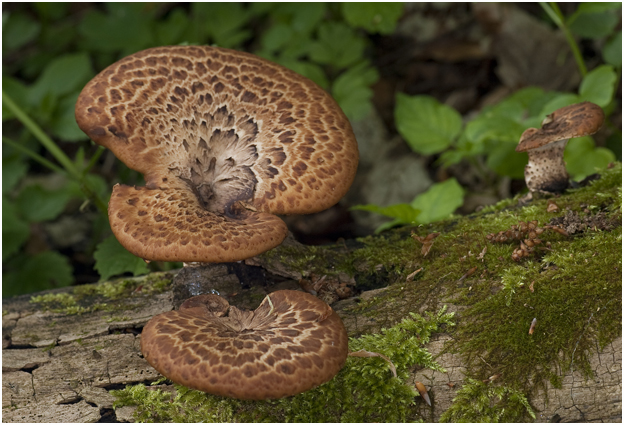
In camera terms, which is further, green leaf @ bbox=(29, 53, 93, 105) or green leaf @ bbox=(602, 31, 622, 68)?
green leaf @ bbox=(602, 31, 622, 68)

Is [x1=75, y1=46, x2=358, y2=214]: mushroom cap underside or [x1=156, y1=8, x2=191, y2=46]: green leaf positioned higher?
[x1=156, y1=8, x2=191, y2=46]: green leaf

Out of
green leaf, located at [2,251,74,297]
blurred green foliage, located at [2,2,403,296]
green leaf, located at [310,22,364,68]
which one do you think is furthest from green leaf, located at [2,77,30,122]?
green leaf, located at [310,22,364,68]

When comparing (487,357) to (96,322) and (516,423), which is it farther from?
(96,322)

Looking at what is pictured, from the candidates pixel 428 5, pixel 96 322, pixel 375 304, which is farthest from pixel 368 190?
pixel 96 322

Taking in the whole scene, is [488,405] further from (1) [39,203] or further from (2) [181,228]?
(1) [39,203]

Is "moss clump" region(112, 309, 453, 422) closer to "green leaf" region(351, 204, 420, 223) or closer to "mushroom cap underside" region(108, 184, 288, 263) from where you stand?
"mushroom cap underside" region(108, 184, 288, 263)

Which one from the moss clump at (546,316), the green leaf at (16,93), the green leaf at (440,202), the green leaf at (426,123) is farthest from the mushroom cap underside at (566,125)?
the green leaf at (16,93)

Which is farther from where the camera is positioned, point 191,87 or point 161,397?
point 191,87

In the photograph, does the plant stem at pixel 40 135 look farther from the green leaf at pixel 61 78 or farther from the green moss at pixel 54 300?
the green moss at pixel 54 300
